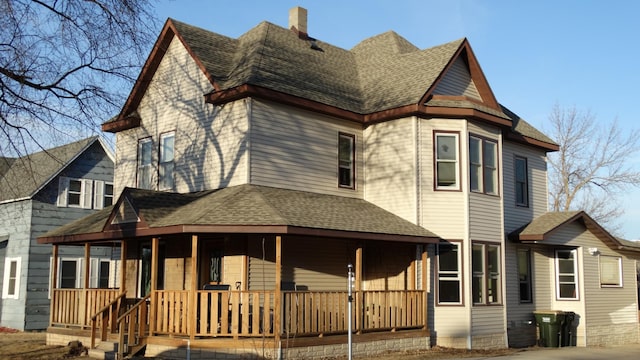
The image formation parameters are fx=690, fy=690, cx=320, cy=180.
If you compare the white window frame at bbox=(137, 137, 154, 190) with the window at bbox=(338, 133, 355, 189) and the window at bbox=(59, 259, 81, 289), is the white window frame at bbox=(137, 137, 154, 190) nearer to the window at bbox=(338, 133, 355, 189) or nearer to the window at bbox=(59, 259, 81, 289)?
the window at bbox=(338, 133, 355, 189)

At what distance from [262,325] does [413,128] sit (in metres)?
7.59

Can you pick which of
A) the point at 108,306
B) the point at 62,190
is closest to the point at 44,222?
the point at 62,190

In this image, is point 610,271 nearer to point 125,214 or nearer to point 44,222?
point 125,214

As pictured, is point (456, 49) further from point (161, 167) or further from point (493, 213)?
point (161, 167)

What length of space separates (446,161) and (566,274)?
272 inches

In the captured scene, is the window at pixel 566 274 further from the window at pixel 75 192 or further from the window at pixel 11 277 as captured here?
the window at pixel 11 277

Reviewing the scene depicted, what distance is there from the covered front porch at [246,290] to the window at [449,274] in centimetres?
63

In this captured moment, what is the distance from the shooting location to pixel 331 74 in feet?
72.6

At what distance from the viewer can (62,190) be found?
91.1 ft

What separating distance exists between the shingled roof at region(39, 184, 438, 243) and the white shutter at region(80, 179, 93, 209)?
875cm

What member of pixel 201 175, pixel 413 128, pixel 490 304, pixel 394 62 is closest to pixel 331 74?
pixel 394 62

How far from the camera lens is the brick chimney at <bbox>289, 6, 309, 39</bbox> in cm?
2380

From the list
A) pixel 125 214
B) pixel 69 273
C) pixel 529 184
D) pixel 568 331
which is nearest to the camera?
pixel 125 214

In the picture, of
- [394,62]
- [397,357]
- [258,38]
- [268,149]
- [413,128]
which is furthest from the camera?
[394,62]
